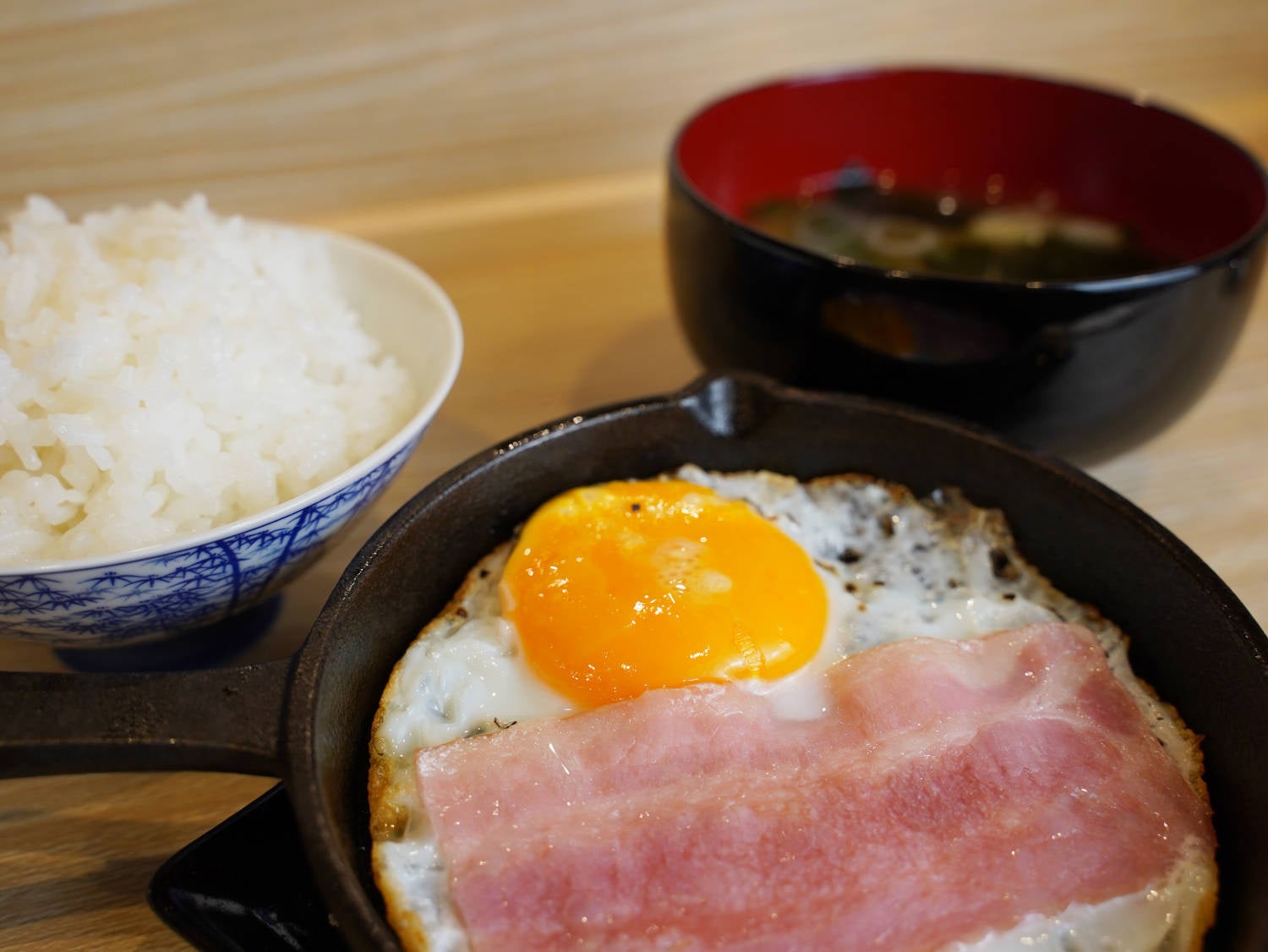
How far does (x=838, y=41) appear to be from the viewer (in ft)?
8.36

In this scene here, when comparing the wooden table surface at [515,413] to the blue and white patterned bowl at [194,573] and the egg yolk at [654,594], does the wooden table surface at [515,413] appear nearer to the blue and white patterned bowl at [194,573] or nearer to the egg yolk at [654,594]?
the blue and white patterned bowl at [194,573]

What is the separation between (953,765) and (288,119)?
211 centimetres

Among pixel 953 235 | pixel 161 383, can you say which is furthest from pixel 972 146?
pixel 161 383

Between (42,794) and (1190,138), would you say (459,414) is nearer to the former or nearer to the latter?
(42,794)

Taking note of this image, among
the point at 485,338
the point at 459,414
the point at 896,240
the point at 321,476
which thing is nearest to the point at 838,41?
the point at 896,240

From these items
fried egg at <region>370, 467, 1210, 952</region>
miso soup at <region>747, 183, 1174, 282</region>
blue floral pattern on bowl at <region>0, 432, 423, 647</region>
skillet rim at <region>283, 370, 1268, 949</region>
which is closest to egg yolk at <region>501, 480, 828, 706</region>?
fried egg at <region>370, 467, 1210, 952</region>

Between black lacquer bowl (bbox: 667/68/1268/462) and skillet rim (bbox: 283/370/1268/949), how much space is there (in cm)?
16

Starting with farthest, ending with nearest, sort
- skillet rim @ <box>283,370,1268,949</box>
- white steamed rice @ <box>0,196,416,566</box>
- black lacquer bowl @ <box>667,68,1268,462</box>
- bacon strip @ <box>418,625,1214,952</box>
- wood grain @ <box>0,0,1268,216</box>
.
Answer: wood grain @ <box>0,0,1268,216</box>, black lacquer bowl @ <box>667,68,1268,462</box>, white steamed rice @ <box>0,196,416,566</box>, bacon strip @ <box>418,625,1214,952</box>, skillet rim @ <box>283,370,1268,949</box>

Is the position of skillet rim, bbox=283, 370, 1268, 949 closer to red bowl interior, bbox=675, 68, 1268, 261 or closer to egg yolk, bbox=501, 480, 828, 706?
egg yolk, bbox=501, 480, 828, 706

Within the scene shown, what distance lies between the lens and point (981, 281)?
1.33m

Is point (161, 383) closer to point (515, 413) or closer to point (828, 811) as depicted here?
point (515, 413)

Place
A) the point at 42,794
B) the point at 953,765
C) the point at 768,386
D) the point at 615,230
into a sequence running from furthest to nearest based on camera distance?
the point at 615,230 → the point at 768,386 → the point at 42,794 → the point at 953,765

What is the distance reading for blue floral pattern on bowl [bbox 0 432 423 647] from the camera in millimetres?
1007

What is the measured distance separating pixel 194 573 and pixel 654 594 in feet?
1.71
